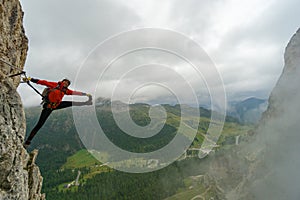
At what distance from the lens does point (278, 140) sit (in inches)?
2092

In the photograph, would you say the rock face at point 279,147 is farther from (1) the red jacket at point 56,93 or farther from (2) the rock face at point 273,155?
(1) the red jacket at point 56,93

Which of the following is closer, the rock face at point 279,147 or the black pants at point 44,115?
the black pants at point 44,115

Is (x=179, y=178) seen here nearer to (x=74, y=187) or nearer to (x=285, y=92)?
(x=74, y=187)

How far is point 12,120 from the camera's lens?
1220cm

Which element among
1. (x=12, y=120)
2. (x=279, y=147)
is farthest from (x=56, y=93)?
(x=279, y=147)

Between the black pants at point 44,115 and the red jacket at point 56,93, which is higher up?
the red jacket at point 56,93

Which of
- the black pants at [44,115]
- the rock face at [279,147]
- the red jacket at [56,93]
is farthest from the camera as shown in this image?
the rock face at [279,147]

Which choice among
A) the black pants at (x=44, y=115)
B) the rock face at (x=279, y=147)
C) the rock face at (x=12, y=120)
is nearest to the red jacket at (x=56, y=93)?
the black pants at (x=44, y=115)

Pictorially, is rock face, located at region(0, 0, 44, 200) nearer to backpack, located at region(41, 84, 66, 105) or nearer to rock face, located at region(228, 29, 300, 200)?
backpack, located at region(41, 84, 66, 105)

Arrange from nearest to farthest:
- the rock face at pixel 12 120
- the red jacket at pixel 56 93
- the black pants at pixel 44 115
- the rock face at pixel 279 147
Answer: the rock face at pixel 12 120, the red jacket at pixel 56 93, the black pants at pixel 44 115, the rock face at pixel 279 147

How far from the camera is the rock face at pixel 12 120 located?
11281 millimetres

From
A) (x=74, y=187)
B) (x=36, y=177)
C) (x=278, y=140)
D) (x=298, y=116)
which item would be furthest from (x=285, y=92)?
(x=74, y=187)

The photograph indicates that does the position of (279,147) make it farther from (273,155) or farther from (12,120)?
(12,120)

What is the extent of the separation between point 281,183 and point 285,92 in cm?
2545
